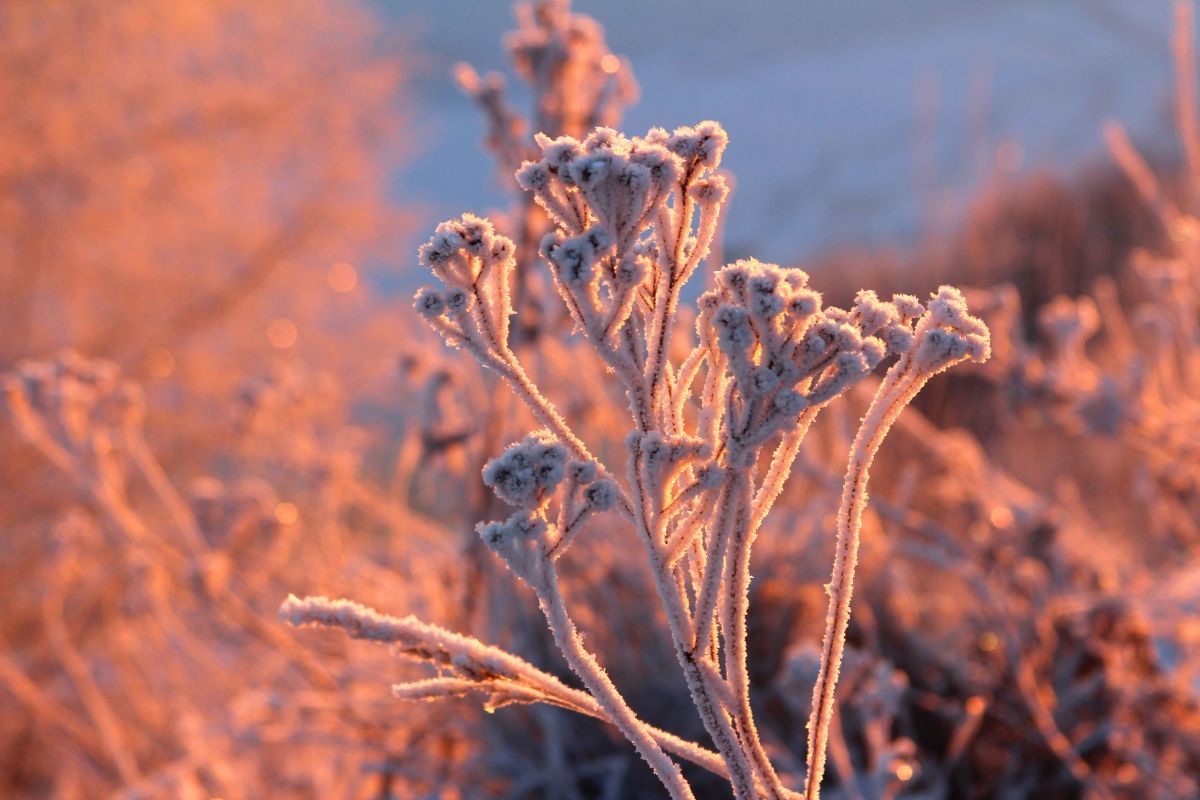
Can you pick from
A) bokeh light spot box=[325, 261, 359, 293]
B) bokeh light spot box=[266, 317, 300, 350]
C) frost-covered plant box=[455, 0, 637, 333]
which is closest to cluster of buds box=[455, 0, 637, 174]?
frost-covered plant box=[455, 0, 637, 333]

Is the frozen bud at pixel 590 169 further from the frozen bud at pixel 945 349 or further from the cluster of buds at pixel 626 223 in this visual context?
the frozen bud at pixel 945 349

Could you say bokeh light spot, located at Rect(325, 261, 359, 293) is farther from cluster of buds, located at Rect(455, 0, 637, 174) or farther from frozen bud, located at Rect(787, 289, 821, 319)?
frozen bud, located at Rect(787, 289, 821, 319)

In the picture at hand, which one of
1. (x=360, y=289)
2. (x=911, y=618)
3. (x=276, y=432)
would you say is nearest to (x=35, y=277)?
(x=360, y=289)

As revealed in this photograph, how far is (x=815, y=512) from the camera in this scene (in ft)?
4.28

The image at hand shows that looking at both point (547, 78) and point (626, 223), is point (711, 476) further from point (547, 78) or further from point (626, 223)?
point (547, 78)

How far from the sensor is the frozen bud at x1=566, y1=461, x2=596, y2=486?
377mm

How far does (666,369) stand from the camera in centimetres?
41

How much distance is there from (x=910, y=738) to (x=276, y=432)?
0.86 m

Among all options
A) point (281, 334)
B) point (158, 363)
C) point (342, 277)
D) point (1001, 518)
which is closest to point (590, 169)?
point (1001, 518)

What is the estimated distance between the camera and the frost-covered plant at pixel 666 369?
363mm

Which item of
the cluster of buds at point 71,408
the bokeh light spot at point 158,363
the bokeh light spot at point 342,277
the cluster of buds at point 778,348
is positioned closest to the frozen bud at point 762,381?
the cluster of buds at point 778,348

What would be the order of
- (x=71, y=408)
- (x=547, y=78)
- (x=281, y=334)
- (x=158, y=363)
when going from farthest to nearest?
(x=281, y=334), (x=158, y=363), (x=547, y=78), (x=71, y=408)

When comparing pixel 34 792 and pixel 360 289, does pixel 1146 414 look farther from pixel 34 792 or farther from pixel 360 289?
pixel 360 289

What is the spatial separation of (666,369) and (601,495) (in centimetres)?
6
